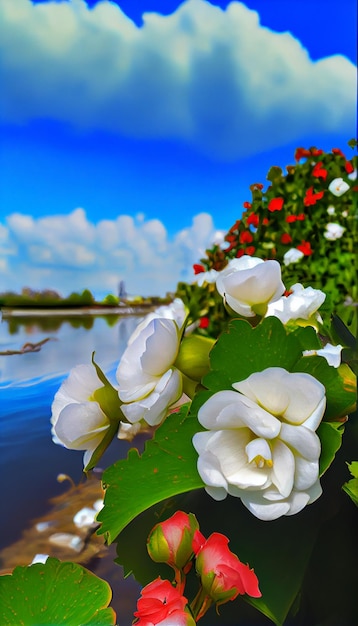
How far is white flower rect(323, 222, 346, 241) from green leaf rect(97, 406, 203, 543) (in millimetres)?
1464

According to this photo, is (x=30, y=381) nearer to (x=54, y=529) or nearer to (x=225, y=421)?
(x=54, y=529)

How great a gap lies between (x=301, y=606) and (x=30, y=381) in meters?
1.05

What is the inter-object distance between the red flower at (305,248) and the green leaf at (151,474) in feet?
4.61

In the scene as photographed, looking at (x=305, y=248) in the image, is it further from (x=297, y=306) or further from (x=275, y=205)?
(x=297, y=306)

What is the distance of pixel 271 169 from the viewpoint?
1.58 meters

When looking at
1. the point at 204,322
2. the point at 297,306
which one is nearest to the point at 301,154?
the point at 204,322

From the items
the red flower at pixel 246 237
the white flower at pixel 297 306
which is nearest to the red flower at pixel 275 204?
the red flower at pixel 246 237

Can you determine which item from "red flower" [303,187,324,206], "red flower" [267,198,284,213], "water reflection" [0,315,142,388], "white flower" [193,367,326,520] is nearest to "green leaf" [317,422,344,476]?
"white flower" [193,367,326,520]

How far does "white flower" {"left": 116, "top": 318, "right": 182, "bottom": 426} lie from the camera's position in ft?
0.83

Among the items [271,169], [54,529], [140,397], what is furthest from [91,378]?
[271,169]

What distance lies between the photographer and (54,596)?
0.25 metres

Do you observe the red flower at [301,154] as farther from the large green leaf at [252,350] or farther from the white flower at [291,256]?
the large green leaf at [252,350]

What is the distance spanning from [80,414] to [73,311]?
4.29ft

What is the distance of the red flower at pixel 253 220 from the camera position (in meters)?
1.41
